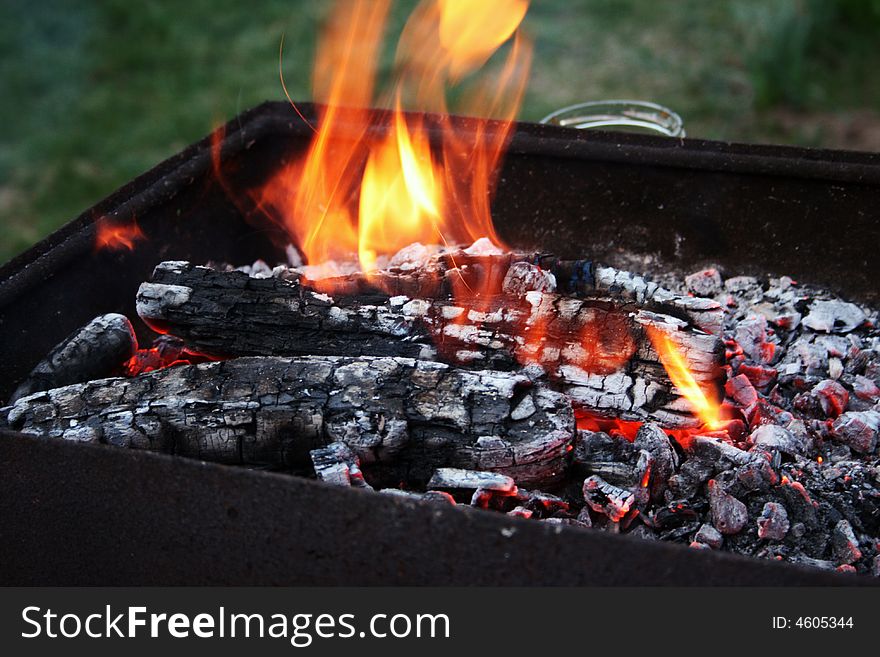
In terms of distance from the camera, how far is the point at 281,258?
3023 millimetres

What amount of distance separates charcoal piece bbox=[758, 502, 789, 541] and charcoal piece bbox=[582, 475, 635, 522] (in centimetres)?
27

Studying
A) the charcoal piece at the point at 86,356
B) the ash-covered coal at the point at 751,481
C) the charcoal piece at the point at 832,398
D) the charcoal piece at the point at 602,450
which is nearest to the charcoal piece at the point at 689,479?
the ash-covered coal at the point at 751,481

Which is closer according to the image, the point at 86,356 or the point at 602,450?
the point at 602,450

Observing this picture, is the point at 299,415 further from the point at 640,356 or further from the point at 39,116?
the point at 39,116

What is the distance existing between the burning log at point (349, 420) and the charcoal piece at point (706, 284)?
93cm

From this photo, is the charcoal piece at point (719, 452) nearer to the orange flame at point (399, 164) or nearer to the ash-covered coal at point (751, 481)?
the ash-covered coal at point (751, 481)

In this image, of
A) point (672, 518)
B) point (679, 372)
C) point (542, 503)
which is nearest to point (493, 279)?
point (679, 372)

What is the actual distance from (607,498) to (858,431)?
2.30 ft

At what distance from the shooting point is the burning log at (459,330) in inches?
79.0

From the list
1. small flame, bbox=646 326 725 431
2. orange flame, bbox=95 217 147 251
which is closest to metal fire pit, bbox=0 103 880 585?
orange flame, bbox=95 217 147 251

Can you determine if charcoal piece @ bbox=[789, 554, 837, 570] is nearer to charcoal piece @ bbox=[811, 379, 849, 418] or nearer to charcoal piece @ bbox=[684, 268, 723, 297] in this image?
charcoal piece @ bbox=[811, 379, 849, 418]

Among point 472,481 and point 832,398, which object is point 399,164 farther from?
point 832,398

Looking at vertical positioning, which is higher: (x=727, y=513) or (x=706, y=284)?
(x=706, y=284)

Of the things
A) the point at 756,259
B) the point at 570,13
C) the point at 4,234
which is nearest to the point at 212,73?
the point at 4,234
